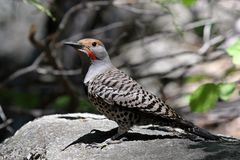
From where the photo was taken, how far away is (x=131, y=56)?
1076 centimetres

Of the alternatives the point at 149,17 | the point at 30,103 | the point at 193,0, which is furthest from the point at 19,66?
the point at 193,0

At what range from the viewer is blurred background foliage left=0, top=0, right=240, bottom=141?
29.1 ft

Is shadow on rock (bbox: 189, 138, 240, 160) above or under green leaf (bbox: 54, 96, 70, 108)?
under

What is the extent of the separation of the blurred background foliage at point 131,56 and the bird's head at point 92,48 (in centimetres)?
279

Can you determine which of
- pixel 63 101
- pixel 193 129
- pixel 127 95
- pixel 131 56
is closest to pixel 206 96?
pixel 193 129

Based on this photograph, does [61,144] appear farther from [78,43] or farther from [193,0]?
[193,0]

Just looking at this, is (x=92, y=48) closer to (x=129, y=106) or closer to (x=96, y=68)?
(x=96, y=68)

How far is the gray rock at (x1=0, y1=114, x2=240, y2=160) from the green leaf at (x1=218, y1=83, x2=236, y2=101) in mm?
632

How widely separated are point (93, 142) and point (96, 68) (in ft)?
2.16

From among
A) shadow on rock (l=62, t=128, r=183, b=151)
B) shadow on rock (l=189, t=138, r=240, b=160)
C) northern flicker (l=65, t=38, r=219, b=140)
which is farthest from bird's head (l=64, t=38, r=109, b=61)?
shadow on rock (l=189, t=138, r=240, b=160)

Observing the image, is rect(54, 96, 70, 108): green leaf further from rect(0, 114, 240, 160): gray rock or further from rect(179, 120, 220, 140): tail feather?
rect(179, 120, 220, 140): tail feather

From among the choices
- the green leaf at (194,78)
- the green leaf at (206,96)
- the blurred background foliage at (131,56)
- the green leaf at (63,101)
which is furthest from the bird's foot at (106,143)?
the green leaf at (194,78)

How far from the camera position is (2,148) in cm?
575

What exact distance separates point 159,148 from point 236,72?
495 cm
